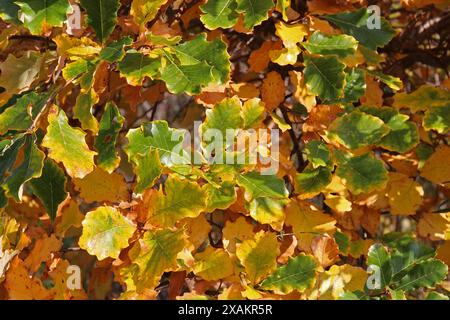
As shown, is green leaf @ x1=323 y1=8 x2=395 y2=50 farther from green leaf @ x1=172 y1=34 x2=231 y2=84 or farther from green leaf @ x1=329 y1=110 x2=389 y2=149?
green leaf @ x1=172 y1=34 x2=231 y2=84

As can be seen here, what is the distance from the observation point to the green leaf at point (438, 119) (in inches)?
51.8

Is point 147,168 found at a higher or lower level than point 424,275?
higher

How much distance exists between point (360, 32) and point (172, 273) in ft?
1.91

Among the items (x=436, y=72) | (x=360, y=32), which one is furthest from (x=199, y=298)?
(x=436, y=72)

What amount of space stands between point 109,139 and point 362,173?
463mm

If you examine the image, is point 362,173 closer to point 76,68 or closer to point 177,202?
point 177,202

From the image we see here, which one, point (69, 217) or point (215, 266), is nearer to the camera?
point (215, 266)

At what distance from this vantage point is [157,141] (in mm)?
1083

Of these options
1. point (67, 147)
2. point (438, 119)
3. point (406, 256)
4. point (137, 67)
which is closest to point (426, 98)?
point (438, 119)

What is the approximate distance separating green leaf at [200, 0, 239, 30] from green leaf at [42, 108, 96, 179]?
0.95ft

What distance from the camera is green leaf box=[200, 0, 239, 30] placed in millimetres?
1140

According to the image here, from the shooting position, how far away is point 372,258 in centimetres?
108

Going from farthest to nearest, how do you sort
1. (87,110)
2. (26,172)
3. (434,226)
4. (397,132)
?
(434,226), (397,132), (87,110), (26,172)
